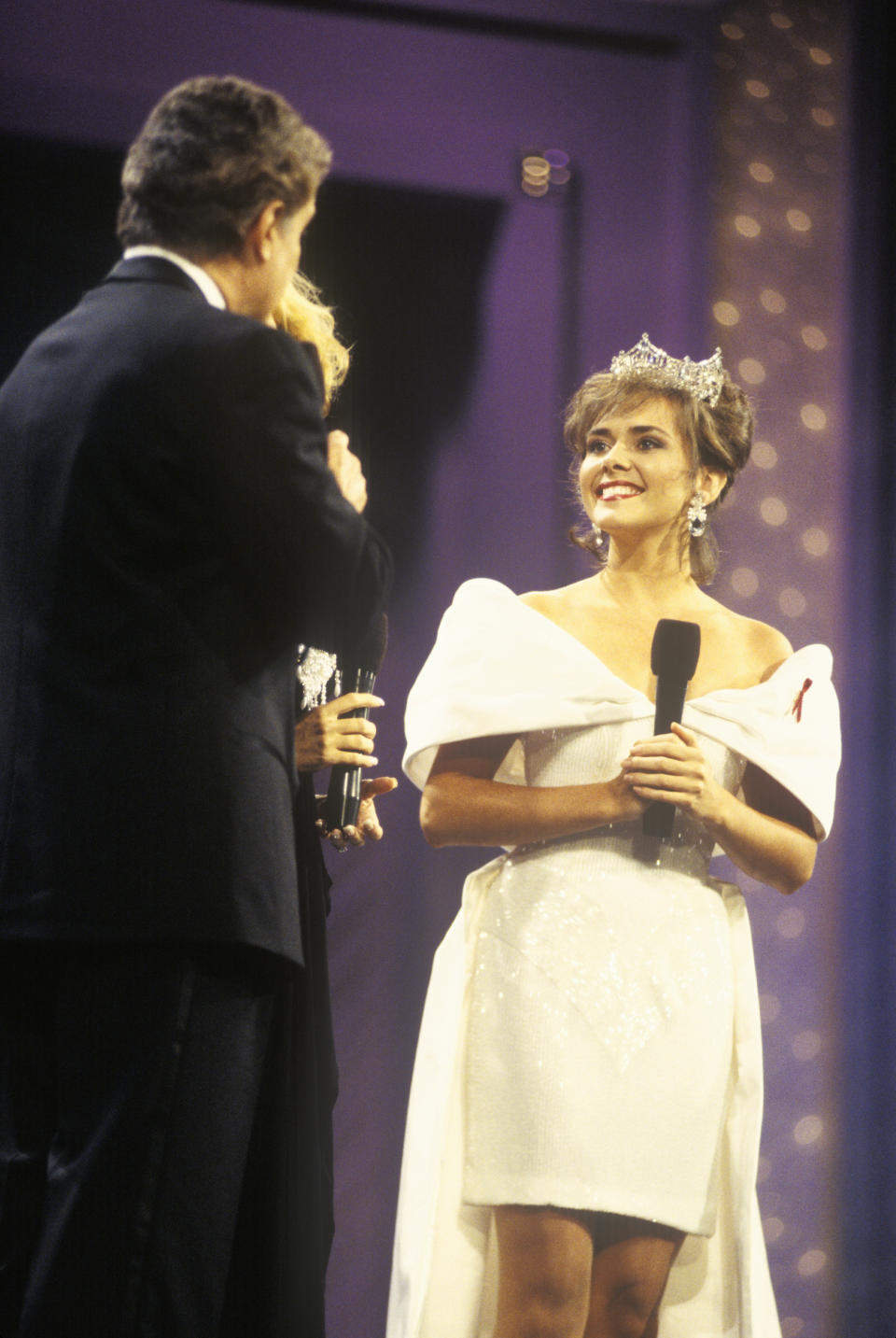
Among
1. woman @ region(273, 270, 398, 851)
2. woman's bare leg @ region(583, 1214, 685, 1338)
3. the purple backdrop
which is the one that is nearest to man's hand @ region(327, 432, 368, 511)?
woman @ region(273, 270, 398, 851)

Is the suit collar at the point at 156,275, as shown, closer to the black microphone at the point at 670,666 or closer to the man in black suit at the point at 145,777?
the man in black suit at the point at 145,777

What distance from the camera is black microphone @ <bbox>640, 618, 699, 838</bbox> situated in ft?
6.41

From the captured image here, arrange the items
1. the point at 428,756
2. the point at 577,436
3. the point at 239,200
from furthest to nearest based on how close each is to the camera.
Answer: the point at 577,436, the point at 428,756, the point at 239,200

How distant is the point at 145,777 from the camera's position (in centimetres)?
138

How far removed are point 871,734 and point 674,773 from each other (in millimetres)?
954

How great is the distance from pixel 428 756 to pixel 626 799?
34 centimetres

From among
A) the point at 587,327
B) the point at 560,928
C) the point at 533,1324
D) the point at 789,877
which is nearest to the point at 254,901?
the point at 560,928

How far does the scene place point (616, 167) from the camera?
8.72 ft

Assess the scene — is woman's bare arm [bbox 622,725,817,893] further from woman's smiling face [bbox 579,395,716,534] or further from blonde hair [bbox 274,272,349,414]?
blonde hair [bbox 274,272,349,414]

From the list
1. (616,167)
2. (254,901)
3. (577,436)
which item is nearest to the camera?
(254,901)

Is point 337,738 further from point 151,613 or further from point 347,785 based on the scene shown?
point 151,613

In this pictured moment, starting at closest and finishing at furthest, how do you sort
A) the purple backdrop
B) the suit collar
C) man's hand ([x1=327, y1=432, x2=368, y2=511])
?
the suit collar → man's hand ([x1=327, y1=432, x2=368, y2=511]) → the purple backdrop

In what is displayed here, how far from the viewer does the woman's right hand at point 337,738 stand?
1.77 meters

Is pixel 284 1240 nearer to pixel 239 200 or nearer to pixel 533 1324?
pixel 533 1324
